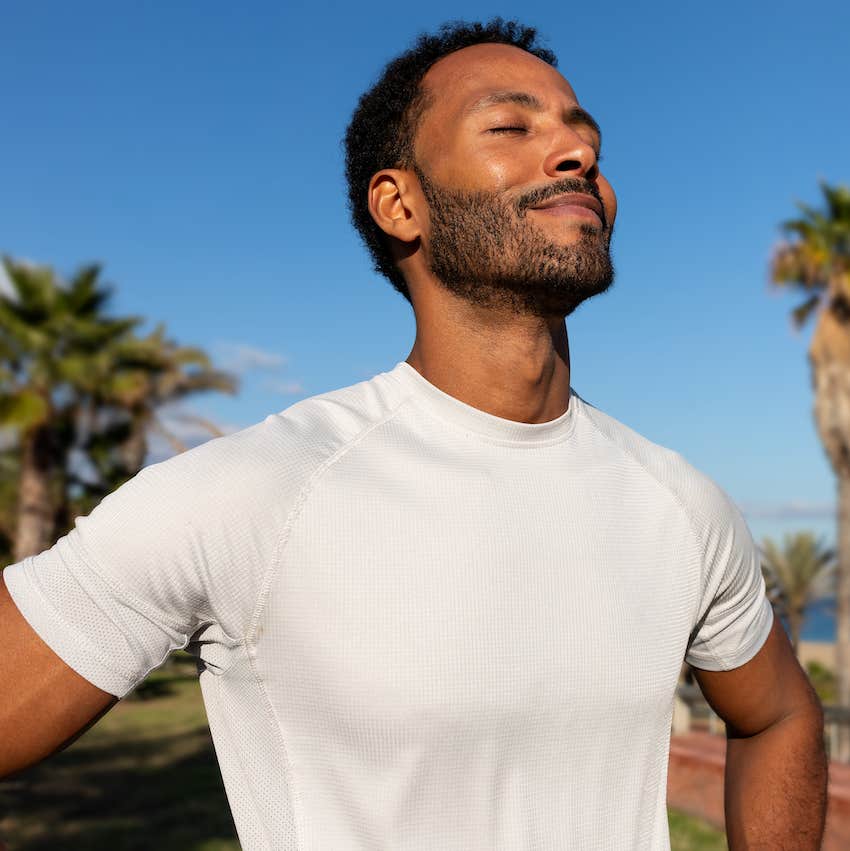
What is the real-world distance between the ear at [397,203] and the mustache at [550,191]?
276mm

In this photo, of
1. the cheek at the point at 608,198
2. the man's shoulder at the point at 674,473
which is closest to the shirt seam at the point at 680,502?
the man's shoulder at the point at 674,473

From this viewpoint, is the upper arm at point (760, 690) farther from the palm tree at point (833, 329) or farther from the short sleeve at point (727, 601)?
the palm tree at point (833, 329)

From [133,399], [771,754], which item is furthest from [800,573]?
[771,754]

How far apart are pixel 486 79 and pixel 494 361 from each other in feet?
2.24

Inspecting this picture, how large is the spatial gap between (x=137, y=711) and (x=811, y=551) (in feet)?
80.8

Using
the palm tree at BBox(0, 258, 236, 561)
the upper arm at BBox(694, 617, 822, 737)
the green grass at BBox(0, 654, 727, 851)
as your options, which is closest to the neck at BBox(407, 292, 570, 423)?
the upper arm at BBox(694, 617, 822, 737)

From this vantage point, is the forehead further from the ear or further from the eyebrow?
the ear

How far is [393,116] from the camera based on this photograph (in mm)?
2496

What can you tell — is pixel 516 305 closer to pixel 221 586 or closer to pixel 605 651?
pixel 605 651

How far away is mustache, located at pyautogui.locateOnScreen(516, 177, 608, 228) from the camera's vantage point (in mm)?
2057

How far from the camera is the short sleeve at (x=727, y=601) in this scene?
212 cm

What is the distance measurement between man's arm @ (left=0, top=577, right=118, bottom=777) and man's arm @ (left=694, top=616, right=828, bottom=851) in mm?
1378

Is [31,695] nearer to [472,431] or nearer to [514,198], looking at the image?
[472,431]

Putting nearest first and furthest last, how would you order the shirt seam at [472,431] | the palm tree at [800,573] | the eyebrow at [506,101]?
the shirt seam at [472,431], the eyebrow at [506,101], the palm tree at [800,573]
